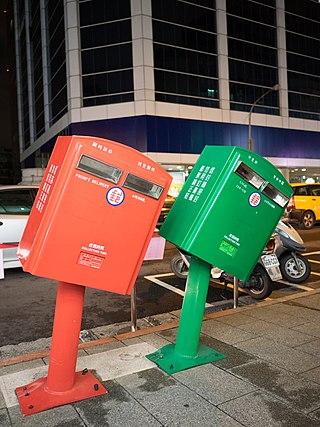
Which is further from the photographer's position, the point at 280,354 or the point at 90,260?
the point at 280,354

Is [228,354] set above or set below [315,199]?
below

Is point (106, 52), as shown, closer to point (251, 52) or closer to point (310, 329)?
point (251, 52)

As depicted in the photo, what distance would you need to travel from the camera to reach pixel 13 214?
792 cm

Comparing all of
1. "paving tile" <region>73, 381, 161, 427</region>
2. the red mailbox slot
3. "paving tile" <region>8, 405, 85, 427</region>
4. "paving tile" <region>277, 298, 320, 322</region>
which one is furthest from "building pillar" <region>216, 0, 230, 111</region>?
"paving tile" <region>8, 405, 85, 427</region>

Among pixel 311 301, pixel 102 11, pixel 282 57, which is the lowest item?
pixel 311 301

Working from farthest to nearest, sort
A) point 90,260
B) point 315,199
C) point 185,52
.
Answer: point 185,52 < point 315,199 < point 90,260

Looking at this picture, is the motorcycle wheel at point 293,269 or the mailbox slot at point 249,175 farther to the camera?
the motorcycle wheel at point 293,269

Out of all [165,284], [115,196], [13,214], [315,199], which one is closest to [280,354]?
[115,196]

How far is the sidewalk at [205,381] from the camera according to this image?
2.71 m

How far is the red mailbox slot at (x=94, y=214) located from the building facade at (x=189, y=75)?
24.1 meters

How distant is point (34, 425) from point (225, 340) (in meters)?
2.08

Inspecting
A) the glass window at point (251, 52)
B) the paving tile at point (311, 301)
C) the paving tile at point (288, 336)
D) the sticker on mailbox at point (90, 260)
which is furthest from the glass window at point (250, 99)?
the sticker on mailbox at point (90, 260)

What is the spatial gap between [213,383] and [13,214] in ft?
19.4

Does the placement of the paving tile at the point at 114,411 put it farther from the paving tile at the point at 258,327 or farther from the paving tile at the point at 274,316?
the paving tile at the point at 274,316
